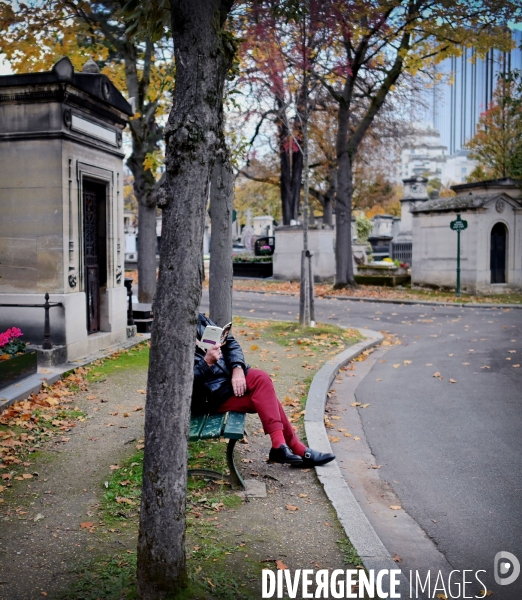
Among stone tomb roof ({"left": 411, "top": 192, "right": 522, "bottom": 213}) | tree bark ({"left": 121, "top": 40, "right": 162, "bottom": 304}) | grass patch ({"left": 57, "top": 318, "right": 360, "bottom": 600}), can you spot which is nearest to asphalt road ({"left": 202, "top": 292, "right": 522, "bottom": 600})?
grass patch ({"left": 57, "top": 318, "right": 360, "bottom": 600})

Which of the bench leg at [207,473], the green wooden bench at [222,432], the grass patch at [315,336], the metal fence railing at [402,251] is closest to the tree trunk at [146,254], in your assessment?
the grass patch at [315,336]

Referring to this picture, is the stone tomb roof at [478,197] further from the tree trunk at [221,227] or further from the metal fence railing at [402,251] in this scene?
the tree trunk at [221,227]

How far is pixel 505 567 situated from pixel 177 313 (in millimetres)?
2620

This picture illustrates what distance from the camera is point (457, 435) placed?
725cm

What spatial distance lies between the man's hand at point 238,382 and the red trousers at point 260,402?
8 cm

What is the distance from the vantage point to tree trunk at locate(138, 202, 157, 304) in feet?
55.9

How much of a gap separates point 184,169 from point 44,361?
658cm

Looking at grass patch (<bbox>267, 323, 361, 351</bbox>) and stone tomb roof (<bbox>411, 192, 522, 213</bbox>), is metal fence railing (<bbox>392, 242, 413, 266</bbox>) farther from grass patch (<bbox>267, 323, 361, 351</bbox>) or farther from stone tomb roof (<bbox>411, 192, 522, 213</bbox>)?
grass patch (<bbox>267, 323, 361, 351</bbox>)

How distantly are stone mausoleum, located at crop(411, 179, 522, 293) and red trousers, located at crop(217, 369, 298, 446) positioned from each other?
20.2 meters

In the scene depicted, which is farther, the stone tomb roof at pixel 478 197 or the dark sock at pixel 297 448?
the stone tomb roof at pixel 478 197

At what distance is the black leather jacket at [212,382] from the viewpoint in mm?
5699

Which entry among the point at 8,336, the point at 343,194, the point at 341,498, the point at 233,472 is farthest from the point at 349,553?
the point at 343,194

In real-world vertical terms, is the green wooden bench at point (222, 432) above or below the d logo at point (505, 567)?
above

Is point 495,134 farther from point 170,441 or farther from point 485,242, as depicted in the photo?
point 170,441
